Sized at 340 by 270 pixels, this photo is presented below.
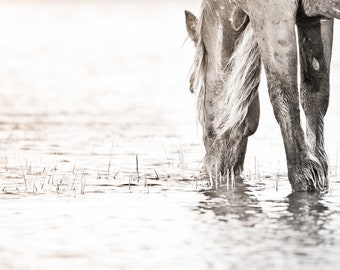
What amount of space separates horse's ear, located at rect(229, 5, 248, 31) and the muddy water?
1.41 m

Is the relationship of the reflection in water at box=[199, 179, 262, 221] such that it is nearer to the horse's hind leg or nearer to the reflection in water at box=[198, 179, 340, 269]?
the reflection in water at box=[198, 179, 340, 269]

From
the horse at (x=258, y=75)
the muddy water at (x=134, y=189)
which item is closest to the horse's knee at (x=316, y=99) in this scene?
the horse at (x=258, y=75)

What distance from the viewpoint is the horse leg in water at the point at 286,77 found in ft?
30.0

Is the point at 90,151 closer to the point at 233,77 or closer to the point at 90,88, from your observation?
the point at 233,77

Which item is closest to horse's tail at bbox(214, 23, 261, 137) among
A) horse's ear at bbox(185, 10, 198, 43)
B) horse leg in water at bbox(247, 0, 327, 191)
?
horse leg in water at bbox(247, 0, 327, 191)

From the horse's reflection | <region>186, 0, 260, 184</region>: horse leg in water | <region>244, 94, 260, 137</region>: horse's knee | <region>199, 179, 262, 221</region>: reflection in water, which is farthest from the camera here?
<region>244, 94, 260, 137</region>: horse's knee

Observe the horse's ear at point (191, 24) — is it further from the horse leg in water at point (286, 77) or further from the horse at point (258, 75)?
the horse leg in water at point (286, 77)

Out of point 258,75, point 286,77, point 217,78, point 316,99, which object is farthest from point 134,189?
point 316,99

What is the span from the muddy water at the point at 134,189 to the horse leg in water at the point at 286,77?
0.68 ft

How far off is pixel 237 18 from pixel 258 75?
530mm

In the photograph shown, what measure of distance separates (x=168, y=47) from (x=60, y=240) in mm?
19252

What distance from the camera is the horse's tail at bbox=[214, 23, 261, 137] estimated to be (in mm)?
9734

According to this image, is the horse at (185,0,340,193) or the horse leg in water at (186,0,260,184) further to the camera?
the horse leg in water at (186,0,260,184)

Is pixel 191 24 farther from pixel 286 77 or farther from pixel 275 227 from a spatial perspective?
pixel 275 227
